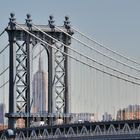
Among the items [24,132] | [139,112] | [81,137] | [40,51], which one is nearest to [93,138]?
[81,137]

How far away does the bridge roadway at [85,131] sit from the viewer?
13912cm

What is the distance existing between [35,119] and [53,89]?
17.0ft

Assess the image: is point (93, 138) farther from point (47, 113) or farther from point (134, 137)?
point (47, 113)

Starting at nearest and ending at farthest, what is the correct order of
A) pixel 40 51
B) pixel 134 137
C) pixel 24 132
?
pixel 134 137 → pixel 24 132 → pixel 40 51

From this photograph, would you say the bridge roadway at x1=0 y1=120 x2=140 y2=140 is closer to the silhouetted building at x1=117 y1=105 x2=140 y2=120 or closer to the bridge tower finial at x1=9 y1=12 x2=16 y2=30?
the bridge tower finial at x1=9 y1=12 x2=16 y2=30

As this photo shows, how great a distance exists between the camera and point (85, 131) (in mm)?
145750

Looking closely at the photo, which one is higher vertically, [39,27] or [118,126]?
[39,27]

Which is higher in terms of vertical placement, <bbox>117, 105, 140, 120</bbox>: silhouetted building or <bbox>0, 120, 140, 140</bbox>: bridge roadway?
<bbox>117, 105, 140, 120</bbox>: silhouetted building

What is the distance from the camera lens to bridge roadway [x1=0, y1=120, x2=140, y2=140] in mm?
139125

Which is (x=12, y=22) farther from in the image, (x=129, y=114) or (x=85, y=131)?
(x=129, y=114)

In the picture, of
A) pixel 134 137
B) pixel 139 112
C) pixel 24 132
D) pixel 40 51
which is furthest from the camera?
pixel 139 112

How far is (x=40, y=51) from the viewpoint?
162 meters

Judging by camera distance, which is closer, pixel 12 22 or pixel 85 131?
pixel 85 131

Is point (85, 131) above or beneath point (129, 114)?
beneath
